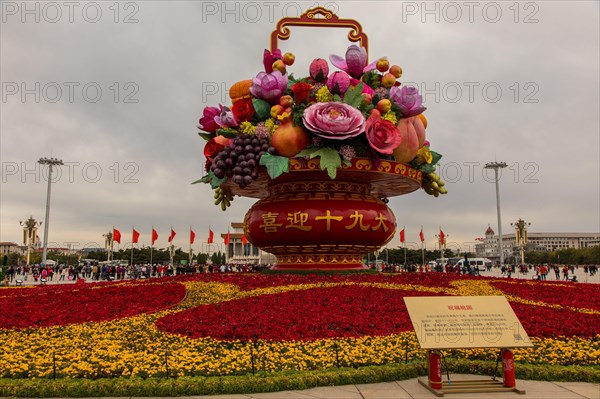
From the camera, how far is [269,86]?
15.1 m

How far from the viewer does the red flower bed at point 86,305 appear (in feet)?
32.8

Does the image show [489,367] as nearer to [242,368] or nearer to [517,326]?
[517,326]

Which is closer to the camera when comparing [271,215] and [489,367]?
[489,367]

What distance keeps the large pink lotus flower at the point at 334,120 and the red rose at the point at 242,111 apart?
2.28 meters

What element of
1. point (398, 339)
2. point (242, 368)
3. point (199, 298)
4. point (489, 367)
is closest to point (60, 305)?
point (199, 298)

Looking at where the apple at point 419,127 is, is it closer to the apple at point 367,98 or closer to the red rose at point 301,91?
the apple at point 367,98

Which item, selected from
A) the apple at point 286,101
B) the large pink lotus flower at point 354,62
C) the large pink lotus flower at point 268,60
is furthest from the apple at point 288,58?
the apple at point 286,101

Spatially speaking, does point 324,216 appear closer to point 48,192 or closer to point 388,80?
point 388,80

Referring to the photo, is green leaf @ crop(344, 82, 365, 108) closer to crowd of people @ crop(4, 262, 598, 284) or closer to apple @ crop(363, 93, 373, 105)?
apple @ crop(363, 93, 373, 105)

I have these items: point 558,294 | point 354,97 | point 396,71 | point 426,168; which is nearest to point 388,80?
point 396,71

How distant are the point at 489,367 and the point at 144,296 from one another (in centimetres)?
881

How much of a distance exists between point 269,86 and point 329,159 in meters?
3.16

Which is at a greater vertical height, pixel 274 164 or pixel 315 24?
pixel 315 24

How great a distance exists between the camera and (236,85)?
1680cm
